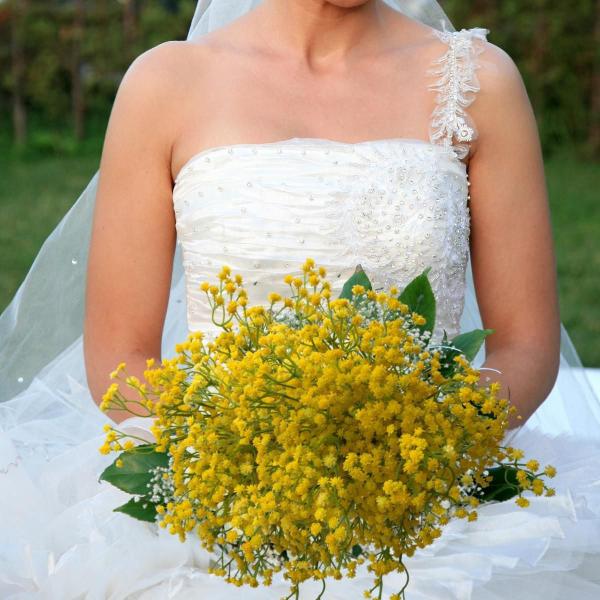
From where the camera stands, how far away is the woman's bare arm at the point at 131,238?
104 inches

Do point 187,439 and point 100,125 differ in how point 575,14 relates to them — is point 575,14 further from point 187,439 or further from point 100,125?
point 187,439

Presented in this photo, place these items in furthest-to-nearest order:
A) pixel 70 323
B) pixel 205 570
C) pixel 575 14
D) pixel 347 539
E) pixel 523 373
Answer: pixel 575 14, pixel 70 323, pixel 523 373, pixel 205 570, pixel 347 539

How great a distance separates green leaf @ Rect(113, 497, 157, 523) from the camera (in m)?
1.85

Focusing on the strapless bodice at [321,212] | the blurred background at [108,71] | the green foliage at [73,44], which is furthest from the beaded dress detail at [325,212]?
the green foliage at [73,44]

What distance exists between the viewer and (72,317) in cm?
328

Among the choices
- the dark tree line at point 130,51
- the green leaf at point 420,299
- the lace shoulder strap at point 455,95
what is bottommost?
the dark tree line at point 130,51

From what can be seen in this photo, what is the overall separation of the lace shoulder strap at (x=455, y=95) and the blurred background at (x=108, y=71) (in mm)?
7494

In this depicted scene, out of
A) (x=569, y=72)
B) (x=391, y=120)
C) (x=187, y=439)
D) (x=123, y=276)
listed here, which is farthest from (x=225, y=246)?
(x=569, y=72)

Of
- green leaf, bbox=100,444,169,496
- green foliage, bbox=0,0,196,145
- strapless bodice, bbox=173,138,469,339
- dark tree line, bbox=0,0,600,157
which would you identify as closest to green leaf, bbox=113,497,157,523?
green leaf, bbox=100,444,169,496

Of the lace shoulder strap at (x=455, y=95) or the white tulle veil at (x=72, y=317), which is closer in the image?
the lace shoulder strap at (x=455, y=95)

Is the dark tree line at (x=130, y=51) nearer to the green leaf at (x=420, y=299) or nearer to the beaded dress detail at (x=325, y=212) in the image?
the beaded dress detail at (x=325, y=212)

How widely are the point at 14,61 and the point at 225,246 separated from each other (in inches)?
401

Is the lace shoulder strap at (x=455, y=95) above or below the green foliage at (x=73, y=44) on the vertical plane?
above

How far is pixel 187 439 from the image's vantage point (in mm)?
1569
